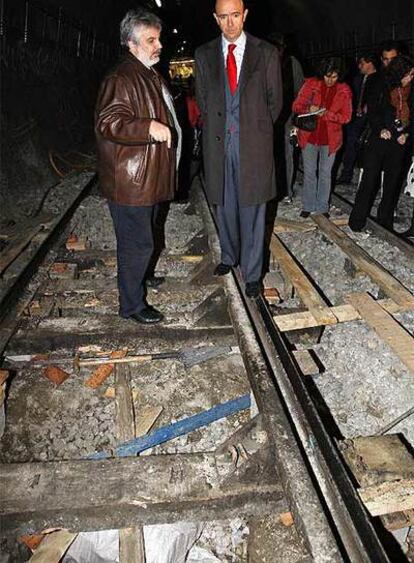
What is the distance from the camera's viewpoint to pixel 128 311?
3250mm

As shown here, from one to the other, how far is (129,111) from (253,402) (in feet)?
6.26

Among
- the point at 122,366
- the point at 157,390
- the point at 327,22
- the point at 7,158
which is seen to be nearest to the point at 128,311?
the point at 122,366

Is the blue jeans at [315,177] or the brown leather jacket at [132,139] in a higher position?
the brown leather jacket at [132,139]

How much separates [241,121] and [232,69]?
1.19ft

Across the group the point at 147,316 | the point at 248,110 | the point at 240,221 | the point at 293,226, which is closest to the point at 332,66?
the point at 293,226

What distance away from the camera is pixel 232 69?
299 centimetres

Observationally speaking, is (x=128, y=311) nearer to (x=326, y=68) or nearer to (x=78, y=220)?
(x=78, y=220)

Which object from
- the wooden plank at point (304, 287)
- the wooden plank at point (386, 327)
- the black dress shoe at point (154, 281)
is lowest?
the black dress shoe at point (154, 281)

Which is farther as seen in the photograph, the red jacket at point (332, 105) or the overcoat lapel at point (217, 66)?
the red jacket at point (332, 105)

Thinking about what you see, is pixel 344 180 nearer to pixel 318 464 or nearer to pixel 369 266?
pixel 369 266

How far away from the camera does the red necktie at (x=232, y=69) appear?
2.97m

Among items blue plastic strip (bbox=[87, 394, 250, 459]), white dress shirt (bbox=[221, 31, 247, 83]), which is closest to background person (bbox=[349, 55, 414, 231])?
white dress shirt (bbox=[221, 31, 247, 83])

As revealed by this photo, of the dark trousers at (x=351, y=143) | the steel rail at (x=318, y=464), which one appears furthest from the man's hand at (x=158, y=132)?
the dark trousers at (x=351, y=143)

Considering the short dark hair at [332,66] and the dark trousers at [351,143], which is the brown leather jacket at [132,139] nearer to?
the short dark hair at [332,66]
